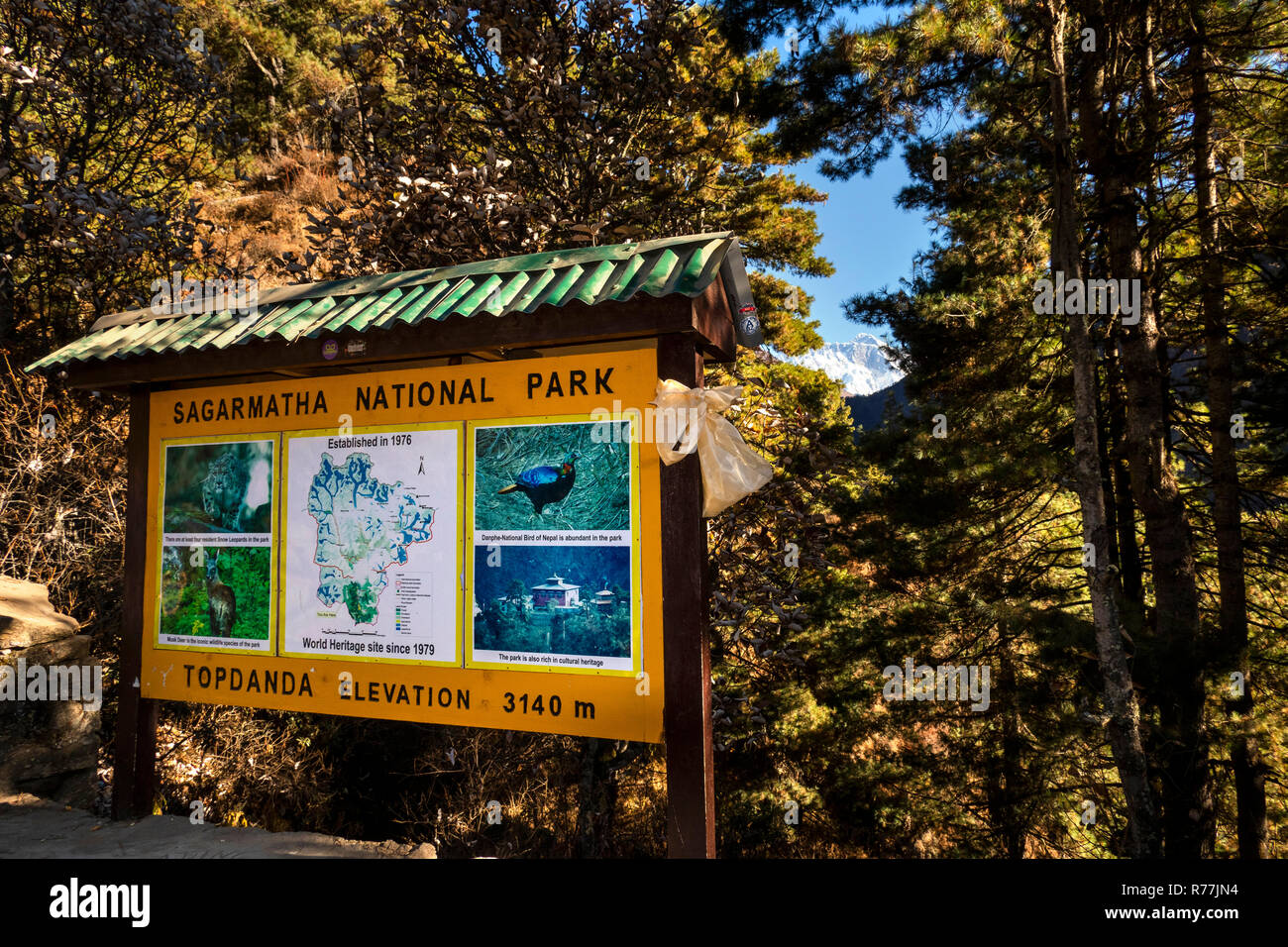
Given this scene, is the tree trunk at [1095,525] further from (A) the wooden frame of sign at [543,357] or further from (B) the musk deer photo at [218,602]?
(B) the musk deer photo at [218,602]

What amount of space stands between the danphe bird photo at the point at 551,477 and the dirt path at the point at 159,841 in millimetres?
2169

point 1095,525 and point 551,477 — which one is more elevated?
point 551,477

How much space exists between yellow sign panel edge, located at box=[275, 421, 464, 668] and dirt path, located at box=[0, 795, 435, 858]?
115cm

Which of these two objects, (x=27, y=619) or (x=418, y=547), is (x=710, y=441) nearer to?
(x=418, y=547)

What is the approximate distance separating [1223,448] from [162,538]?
12829 mm

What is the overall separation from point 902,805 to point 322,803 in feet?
30.1

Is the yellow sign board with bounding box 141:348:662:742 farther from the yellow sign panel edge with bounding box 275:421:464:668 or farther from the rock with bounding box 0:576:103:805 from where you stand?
the rock with bounding box 0:576:103:805

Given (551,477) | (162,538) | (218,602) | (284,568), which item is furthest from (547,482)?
(162,538)

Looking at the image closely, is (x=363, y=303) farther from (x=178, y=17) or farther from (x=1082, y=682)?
(x=178, y=17)

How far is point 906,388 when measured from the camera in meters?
13.0

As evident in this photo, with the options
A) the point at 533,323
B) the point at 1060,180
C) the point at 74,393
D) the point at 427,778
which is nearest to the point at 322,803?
the point at 427,778

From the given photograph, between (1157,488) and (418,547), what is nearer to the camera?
(418,547)

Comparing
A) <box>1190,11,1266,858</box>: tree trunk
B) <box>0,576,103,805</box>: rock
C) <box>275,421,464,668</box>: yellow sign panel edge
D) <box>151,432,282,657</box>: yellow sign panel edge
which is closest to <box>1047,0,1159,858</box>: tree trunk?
<box>1190,11,1266,858</box>: tree trunk

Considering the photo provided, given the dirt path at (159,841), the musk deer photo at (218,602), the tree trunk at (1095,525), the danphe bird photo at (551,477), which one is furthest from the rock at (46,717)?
the tree trunk at (1095,525)
